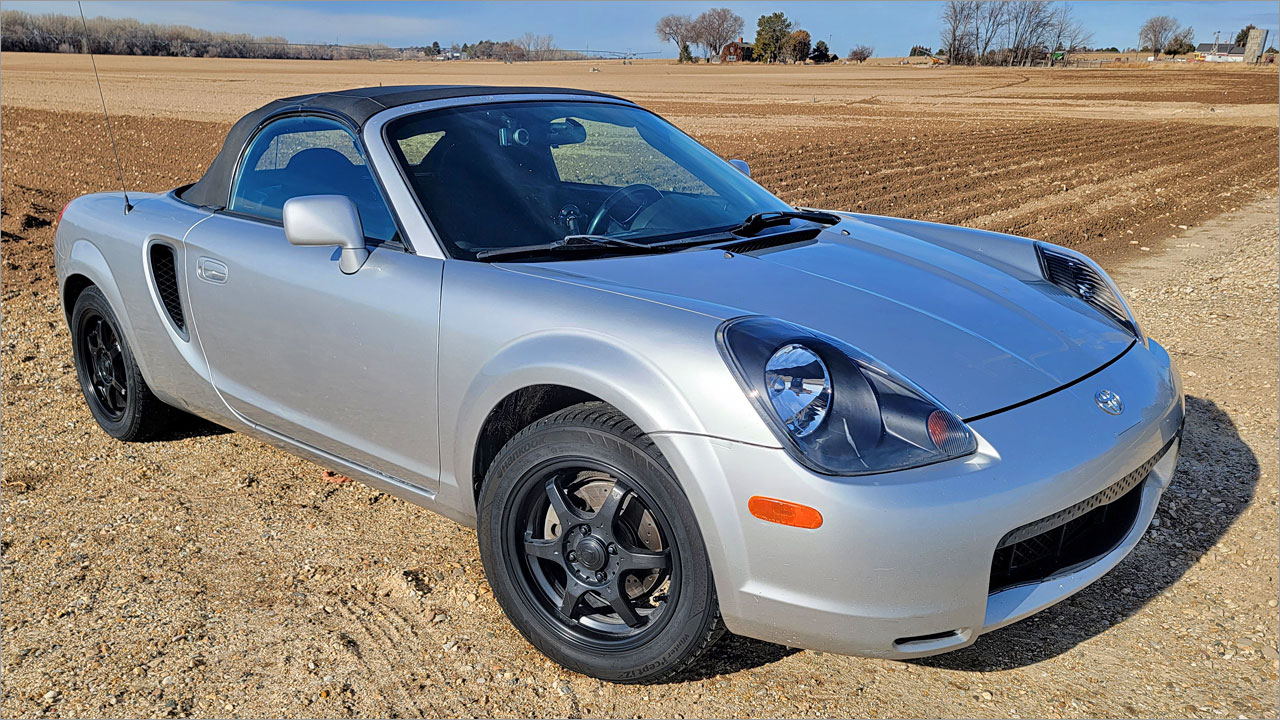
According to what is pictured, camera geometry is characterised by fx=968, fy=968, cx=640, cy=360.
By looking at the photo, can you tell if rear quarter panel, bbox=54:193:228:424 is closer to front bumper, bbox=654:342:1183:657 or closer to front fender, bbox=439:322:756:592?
front fender, bbox=439:322:756:592

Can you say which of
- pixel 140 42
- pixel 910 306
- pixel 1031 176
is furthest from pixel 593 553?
pixel 140 42

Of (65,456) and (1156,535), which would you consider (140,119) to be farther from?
Answer: (1156,535)

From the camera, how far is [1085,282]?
11.1 feet

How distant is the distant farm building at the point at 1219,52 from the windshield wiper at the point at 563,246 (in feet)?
441

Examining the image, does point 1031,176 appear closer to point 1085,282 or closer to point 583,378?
point 1085,282

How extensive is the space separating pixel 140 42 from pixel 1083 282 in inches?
3967

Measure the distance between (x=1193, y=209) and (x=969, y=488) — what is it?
11439 mm

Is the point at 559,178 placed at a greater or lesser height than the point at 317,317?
greater

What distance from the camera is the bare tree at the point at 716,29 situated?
12062 cm

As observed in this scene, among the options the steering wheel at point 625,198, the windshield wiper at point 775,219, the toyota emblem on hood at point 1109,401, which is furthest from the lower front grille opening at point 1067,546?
the steering wheel at point 625,198

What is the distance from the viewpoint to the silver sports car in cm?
220

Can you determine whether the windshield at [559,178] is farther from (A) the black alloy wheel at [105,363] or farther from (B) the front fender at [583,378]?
(A) the black alloy wheel at [105,363]

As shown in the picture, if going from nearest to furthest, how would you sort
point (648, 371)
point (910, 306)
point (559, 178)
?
point (648, 371)
point (910, 306)
point (559, 178)

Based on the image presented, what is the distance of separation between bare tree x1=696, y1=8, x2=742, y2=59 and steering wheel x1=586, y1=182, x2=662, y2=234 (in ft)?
404
